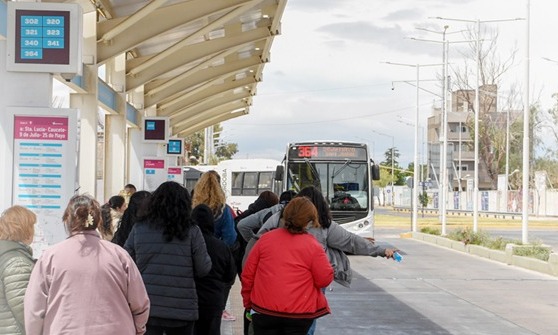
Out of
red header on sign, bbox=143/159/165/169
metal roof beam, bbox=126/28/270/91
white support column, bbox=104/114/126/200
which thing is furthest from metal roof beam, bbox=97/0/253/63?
red header on sign, bbox=143/159/165/169

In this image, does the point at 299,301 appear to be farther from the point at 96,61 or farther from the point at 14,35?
the point at 96,61

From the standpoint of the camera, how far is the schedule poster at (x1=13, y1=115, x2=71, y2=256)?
11.2 metres

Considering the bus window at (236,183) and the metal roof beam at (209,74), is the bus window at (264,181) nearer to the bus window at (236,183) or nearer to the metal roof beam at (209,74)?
the bus window at (236,183)

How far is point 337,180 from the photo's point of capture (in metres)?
27.4

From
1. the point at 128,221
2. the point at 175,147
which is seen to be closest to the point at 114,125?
the point at 175,147

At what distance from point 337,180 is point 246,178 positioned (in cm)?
1943

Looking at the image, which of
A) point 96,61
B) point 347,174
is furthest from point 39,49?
point 347,174

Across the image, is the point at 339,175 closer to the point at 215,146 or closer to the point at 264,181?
the point at 264,181

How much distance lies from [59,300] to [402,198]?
12520 centimetres

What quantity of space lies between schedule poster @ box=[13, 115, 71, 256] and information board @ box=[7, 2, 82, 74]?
26.0 inches

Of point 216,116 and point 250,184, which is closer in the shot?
point 250,184

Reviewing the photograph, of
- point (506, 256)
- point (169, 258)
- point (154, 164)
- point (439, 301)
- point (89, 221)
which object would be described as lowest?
point (439, 301)

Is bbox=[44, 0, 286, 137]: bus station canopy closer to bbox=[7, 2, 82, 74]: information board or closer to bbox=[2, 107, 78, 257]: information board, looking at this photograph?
bbox=[7, 2, 82, 74]: information board

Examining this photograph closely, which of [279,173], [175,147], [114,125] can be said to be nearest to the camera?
[279,173]
